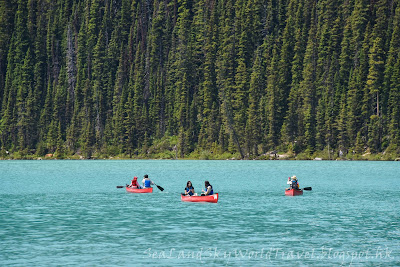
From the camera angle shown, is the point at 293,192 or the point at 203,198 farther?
the point at 293,192

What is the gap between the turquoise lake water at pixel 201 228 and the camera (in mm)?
29562

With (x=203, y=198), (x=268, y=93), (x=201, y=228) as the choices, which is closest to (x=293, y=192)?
(x=203, y=198)

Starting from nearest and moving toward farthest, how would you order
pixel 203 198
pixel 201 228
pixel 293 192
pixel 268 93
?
pixel 201 228
pixel 203 198
pixel 293 192
pixel 268 93

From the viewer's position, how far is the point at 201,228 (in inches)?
1510

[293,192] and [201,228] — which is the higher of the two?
[293,192]


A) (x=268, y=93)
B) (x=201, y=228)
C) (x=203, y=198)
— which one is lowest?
(x=201, y=228)

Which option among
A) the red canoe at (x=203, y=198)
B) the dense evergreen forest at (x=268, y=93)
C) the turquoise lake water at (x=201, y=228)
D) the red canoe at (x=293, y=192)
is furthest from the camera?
the dense evergreen forest at (x=268, y=93)

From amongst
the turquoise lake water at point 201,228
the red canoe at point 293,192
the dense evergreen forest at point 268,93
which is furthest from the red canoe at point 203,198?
the dense evergreen forest at point 268,93

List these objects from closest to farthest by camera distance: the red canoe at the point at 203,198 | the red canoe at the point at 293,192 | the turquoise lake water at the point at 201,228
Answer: the turquoise lake water at the point at 201,228, the red canoe at the point at 203,198, the red canoe at the point at 293,192

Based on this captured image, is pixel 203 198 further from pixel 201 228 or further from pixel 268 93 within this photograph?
pixel 268 93

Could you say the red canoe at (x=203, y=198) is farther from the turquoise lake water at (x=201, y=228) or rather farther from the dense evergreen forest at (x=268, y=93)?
the dense evergreen forest at (x=268, y=93)

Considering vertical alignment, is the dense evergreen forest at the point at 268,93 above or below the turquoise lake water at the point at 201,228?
above

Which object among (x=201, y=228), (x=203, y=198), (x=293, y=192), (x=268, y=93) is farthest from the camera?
(x=268, y=93)


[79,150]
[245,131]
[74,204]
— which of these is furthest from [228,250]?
[79,150]
